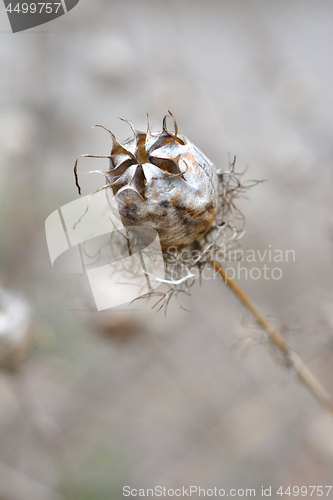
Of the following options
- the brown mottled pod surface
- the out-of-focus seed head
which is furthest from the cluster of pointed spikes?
the out-of-focus seed head

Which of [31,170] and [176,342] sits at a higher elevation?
[31,170]

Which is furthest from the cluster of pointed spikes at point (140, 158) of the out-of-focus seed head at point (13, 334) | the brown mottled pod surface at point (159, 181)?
the out-of-focus seed head at point (13, 334)

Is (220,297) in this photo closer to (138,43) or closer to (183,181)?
(183,181)

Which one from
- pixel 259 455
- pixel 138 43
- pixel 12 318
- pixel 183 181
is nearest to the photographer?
pixel 183 181

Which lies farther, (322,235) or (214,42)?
(214,42)

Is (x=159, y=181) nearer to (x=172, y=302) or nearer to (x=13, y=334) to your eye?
(x=13, y=334)

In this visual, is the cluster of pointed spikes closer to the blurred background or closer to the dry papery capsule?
the dry papery capsule

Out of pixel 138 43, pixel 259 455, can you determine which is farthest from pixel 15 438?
pixel 138 43

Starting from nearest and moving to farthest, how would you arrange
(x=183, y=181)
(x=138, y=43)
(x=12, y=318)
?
(x=183, y=181) < (x=12, y=318) < (x=138, y=43)

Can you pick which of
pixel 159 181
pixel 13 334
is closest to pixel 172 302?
pixel 13 334
